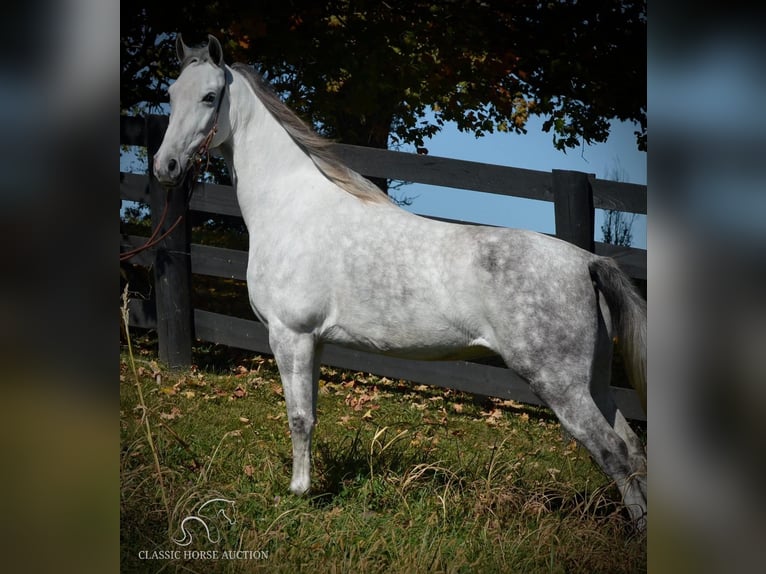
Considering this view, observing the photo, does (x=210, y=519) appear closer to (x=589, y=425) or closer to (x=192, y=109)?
(x=589, y=425)

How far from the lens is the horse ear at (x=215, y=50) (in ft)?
9.33

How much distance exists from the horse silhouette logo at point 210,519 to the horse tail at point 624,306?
1643 mm

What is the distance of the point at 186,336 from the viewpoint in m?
3.63

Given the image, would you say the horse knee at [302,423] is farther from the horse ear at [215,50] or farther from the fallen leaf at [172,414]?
the horse ear at [215,50]

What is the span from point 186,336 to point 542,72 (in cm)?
209

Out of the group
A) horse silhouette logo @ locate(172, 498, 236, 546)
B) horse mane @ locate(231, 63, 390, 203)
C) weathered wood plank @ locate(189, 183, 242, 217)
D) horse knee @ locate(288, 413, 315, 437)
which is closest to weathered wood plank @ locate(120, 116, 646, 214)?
horse mane @ locate(231, 63, 390, 203)

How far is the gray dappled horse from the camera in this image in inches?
102

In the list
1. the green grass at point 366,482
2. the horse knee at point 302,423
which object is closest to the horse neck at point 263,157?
the horse knee at point 302,423

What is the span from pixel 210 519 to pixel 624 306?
5.83ft

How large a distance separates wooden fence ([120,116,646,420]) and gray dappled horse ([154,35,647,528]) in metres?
0.38

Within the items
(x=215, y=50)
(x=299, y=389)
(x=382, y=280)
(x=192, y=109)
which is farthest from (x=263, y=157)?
(x=299, y=389)

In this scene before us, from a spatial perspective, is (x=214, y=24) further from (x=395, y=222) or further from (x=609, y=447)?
(x=609, y=447)

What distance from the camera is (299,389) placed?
2877 mm
